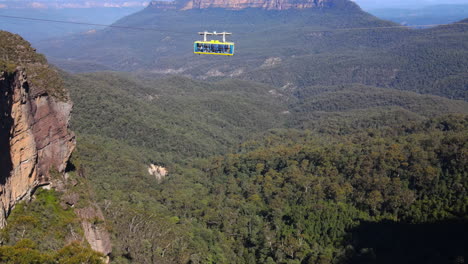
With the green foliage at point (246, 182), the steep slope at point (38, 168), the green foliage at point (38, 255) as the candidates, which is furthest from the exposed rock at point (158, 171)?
the green foliage at point (38, 255)

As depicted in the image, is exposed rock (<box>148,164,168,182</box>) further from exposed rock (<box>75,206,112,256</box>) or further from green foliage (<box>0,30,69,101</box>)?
exposed rock (<box>75,206,112,256</box>)

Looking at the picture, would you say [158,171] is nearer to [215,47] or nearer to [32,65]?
[215,47]

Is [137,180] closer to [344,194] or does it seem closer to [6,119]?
[344,194]

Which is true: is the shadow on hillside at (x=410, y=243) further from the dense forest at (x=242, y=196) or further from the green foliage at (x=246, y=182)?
the green foliage at (x=246, y=182)

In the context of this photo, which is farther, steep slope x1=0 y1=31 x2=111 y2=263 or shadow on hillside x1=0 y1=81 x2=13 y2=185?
steep slope x1=0 y1=31 x2=111 y2=263

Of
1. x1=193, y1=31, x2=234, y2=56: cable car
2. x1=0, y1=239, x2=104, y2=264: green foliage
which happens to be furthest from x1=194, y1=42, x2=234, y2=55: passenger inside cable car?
x1=0, y1=239, x2=104, y2=264: green foliage

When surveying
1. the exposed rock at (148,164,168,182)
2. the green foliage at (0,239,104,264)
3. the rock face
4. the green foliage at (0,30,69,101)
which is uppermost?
the green foliage at (0,30,69,101)

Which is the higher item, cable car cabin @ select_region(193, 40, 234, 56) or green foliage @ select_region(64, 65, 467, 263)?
cable car cabin @ select_region(193, 40, 234, 56)

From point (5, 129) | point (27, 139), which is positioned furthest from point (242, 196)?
point (5, 129)
